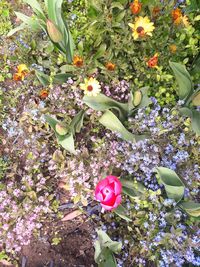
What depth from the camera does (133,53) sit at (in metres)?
2.05

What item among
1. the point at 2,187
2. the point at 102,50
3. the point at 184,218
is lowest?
the point at 2,187

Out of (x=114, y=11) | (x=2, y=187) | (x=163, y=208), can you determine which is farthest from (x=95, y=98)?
(x=2, y=187)

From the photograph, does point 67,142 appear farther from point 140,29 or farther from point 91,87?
point 140,29

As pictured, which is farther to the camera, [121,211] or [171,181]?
[121,211]

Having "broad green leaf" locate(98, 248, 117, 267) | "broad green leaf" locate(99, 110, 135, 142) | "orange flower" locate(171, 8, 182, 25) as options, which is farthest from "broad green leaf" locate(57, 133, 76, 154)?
"orange flower" locate(171, 8, 182, 25)

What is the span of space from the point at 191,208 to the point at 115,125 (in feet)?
1.78

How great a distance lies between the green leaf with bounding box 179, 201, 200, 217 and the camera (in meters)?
1.68

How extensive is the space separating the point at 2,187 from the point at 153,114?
3.10 feet

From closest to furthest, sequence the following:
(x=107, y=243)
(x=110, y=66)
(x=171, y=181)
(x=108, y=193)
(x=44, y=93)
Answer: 1. (x=108, y=193)
2. (x=171, y=181)
3. (x=107, y=243)
4. (x=110, y=66)
5. (x=44, y=93)

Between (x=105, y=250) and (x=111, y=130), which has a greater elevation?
(x=111, y=130)

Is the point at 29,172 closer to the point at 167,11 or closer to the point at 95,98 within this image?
the point at 95,98

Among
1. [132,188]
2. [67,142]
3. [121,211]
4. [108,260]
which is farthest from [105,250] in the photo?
[67,142]

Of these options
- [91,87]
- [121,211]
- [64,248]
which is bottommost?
[64,248]

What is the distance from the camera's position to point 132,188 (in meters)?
1.96
